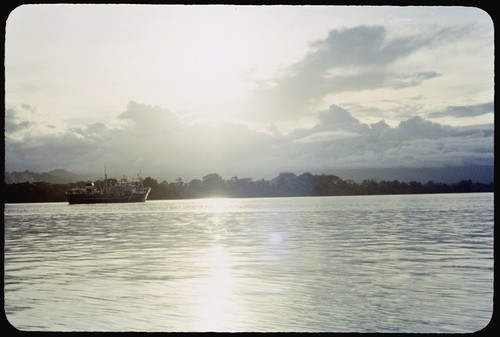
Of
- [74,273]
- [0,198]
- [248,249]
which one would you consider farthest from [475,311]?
[248,249]

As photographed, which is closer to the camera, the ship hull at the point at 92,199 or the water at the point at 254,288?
the water at the point at 254,288

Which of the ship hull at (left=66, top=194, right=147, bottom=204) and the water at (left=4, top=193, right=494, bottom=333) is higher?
the ship hull at (left=66, top=194, right=147, bottom=204)

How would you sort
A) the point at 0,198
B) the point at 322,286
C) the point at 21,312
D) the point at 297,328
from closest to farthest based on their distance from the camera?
the point at 0,198 < the point at 297,328 < the point at 21,312 < the point at 322,286

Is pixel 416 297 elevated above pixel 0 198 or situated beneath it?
situated beneath

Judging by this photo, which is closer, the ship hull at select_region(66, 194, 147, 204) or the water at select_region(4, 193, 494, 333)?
the water at select_region(4, 193, 494, 333)

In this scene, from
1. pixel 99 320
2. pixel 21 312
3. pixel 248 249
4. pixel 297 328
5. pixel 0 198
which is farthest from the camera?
pixel 248 249

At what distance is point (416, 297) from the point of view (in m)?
16.5

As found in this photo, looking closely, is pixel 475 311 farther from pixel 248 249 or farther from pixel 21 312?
pixel 248 249

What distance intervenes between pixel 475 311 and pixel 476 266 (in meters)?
9.00

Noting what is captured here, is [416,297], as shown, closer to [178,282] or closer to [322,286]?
[322,286]

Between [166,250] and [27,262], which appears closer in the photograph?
[27,262]

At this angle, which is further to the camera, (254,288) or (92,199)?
(92,199)

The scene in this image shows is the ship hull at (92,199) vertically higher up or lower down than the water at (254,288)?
higher up

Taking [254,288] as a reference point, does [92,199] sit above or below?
above
